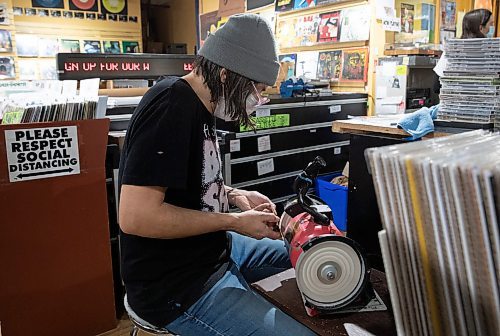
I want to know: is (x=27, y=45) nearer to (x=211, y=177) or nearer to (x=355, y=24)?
(x=355, y=24)

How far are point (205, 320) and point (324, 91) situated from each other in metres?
2.70

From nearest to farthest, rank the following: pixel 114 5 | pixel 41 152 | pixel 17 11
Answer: pixel 41 152 → pixel 17 11 → pixel 114 5

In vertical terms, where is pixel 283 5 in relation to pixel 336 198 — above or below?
above

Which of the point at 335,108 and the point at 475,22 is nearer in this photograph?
the point at 475,22

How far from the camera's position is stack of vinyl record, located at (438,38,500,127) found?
4.91ft

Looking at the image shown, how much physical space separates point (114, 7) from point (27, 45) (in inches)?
55.8

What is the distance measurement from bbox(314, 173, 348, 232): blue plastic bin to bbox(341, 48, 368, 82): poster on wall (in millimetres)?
1232

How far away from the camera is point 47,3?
19.4 feet

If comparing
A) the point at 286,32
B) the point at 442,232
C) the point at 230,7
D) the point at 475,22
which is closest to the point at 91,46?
the point at 230,7

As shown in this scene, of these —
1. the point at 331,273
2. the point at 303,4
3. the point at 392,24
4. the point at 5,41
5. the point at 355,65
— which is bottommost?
the point at 331,273

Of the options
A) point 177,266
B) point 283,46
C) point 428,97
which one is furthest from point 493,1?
point 177,266

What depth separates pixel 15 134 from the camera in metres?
1.89

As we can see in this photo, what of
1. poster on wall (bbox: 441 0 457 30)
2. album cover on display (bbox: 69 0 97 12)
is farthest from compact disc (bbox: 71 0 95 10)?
poster on wall (bbox: 441 0 457 30)

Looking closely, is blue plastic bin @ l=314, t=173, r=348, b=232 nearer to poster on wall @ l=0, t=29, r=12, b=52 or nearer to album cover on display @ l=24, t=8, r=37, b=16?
poster on wall @ l=0, t=29, r=12, b=52
